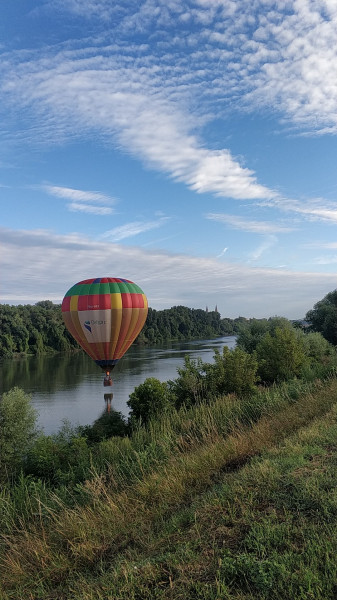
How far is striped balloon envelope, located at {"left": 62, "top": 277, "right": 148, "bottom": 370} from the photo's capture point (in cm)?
2145

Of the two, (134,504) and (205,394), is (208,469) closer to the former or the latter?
(134,504)

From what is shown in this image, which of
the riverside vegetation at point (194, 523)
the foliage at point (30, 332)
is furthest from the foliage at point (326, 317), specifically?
the foliage at point (30, 332)

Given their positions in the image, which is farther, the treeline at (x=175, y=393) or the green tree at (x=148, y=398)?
the green tree at (x=148, y=398)

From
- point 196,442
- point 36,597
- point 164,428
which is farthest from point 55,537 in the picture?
point 164,428

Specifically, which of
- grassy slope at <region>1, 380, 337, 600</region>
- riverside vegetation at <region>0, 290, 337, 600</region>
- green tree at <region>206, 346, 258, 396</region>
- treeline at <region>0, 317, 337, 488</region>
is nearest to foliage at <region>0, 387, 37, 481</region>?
treeline at <region>0, 317, 337, 488</region>

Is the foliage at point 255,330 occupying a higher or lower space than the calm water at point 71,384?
higher

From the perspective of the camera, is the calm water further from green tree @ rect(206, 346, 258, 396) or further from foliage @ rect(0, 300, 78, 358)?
green tree @ rect(206, 346, 258, 396)

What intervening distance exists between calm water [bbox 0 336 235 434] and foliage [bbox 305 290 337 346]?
13387 mm

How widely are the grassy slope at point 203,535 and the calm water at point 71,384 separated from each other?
68.1ft

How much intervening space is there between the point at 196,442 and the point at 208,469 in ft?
4.25

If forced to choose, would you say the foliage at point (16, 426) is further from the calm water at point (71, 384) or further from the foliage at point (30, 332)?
the foliage at point (30, 332)

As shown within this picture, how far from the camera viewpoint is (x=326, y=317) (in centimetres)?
4181

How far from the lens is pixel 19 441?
1925 cm

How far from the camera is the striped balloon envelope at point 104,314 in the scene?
70.4 feet
